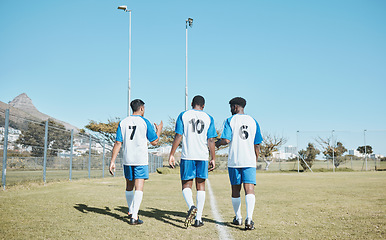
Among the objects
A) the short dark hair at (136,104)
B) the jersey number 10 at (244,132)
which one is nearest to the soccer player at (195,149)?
the jersey number 10 at (244,132)

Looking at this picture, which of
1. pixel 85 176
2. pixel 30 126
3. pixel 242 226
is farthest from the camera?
pixel 85 176

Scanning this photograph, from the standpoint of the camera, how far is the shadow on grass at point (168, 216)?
523cm

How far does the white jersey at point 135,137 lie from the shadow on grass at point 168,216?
1085mm

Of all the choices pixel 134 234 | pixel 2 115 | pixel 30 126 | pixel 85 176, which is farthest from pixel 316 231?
pixel 85 176

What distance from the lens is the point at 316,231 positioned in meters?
4.56

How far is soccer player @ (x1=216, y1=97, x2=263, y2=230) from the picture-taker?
16.6 ft

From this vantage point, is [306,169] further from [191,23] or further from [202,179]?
[202,179]

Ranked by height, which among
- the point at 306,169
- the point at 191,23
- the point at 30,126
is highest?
the point at 191,23

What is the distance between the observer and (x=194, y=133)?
524 cm

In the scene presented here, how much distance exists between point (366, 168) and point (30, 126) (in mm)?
38631

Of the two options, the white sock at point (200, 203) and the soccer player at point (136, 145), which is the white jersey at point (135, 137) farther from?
the white sock at point (200, 203)

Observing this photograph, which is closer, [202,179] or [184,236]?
[184,236]

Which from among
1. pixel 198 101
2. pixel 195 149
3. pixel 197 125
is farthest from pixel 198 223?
pixel 198 101

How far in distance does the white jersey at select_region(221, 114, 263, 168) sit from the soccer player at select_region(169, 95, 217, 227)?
312 mm
